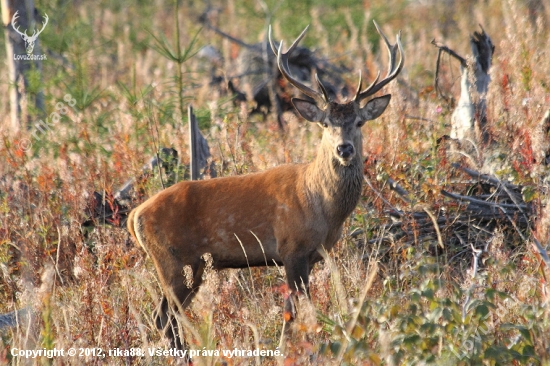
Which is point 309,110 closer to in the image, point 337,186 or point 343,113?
point 343,113

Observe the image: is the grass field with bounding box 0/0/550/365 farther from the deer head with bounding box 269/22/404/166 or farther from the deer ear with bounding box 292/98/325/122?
the deer ear with bounding box 292/98/325/122

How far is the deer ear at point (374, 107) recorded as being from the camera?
6.03 meters

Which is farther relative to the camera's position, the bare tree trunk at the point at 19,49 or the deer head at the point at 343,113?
the bare tree trunk at the point at 19,49

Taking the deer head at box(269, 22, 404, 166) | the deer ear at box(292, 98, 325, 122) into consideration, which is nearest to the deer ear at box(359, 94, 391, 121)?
the deer head at box(269, 22, 404, 166)

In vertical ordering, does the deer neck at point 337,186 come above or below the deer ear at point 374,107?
below

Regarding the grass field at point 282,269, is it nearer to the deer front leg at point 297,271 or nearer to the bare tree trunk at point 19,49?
the deer front leg at point 297,271

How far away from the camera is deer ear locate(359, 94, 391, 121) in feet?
19.8

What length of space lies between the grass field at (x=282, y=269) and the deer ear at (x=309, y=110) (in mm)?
733

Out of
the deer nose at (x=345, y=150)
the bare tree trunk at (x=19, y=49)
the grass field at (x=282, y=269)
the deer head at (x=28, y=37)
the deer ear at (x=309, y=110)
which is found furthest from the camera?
the bare tree trunk at (x=19, y=49)

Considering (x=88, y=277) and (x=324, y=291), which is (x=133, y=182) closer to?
(x=88, y=277)

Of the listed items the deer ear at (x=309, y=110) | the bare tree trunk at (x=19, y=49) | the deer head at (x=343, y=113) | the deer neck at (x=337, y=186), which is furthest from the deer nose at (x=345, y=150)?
the bare tree trunk at (x=19, y=49)

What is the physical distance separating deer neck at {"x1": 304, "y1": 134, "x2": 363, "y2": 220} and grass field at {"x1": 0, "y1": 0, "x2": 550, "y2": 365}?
0.39 metres

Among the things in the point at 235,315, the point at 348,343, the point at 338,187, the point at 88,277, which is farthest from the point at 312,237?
the point at 348,343

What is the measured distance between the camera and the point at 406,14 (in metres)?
17.3
